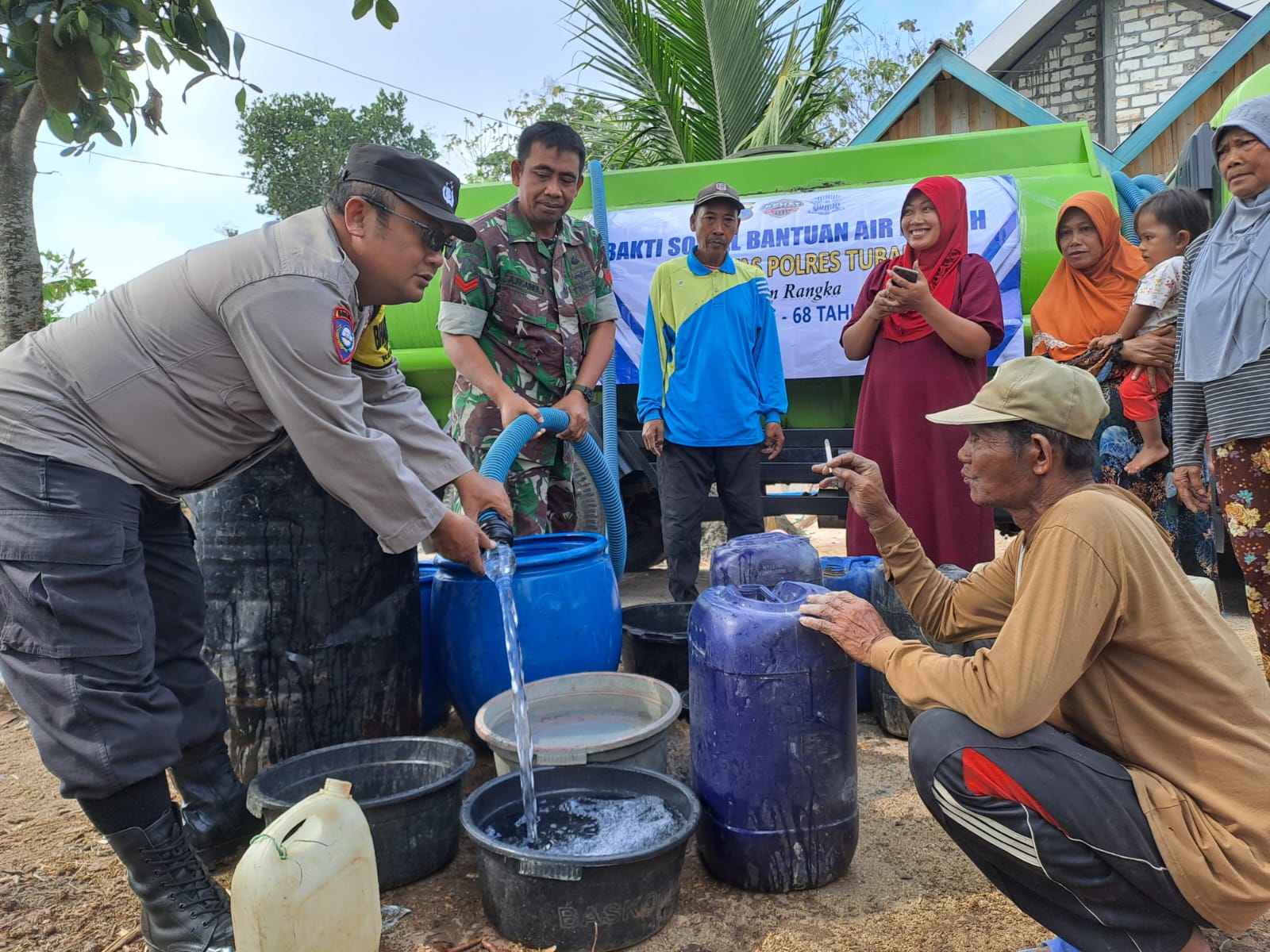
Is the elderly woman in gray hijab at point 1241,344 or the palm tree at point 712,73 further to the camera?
the palm tree at point 712,73

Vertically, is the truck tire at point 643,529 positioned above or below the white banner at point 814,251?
below

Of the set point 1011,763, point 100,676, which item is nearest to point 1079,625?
point 1011,763

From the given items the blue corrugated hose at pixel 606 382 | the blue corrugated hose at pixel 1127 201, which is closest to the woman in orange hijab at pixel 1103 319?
the blue corrugated hose at pixel 1127 201

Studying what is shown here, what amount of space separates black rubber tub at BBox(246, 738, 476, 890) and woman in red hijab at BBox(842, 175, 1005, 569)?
6.27 ft

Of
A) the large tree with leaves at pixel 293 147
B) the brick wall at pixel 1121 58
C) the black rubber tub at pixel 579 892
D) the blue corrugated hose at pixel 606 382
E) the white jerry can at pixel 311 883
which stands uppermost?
the large tree with leaves at pixel 293 147

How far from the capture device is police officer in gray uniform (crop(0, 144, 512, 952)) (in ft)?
5.66

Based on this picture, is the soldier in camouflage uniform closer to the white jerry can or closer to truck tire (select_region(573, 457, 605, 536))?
truck tire (select_region(573, 457, 605, 536))

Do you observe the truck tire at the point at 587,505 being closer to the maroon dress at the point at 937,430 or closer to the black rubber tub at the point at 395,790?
the maroon dress at the point at 937,430

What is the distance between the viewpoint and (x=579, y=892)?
1847 mm

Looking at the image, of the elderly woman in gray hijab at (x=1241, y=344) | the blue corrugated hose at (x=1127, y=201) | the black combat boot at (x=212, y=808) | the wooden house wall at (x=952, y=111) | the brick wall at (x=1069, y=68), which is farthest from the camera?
the brick wall at (x=1069, y=68)

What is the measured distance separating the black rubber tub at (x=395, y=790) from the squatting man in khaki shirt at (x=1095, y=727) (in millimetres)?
1119

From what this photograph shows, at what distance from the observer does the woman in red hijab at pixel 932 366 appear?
333 centimetres

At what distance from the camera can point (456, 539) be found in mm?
2184

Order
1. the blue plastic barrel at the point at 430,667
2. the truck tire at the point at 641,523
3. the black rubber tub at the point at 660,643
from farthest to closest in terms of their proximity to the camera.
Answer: the truck tire at the point at 641,523 < the black rubber tub at the point at 660,643 < the blue plastic barrel at the point at 430,667
